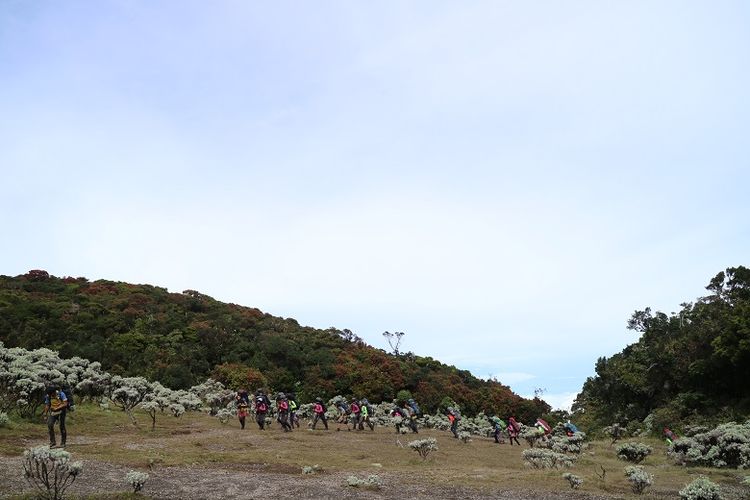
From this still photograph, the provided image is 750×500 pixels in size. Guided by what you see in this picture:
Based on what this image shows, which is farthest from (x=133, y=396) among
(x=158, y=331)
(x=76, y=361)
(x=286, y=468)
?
(x=158, y=331)

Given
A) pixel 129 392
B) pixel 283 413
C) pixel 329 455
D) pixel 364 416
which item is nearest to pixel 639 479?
pixel 329 455

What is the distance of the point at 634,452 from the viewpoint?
2164 cm

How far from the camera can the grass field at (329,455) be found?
15195mm

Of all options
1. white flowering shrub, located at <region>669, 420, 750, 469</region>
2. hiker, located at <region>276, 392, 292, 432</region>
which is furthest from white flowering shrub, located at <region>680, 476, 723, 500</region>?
hiker, located at <region>276, 392, 292, 432</region>

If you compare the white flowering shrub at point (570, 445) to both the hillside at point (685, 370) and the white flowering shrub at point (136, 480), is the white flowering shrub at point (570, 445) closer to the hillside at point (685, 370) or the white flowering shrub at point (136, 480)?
the hillside at point (685, 370)

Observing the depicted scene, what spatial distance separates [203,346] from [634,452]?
114 ft

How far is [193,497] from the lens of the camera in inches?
452

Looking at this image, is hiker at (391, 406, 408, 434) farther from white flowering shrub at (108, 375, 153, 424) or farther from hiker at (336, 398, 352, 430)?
white flowering shrub at (108, 375, 153, 424)

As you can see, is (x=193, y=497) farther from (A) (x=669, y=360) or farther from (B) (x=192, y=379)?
(A) (x=669, y=360)

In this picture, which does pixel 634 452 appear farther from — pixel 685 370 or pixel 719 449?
pixel 685 370

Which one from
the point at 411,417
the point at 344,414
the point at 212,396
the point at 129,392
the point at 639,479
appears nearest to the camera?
the point at 639,479

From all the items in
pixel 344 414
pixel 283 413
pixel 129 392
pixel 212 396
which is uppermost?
pixel 129 392

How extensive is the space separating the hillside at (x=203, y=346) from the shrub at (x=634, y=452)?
83.6 feet

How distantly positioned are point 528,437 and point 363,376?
2089 centimetres
